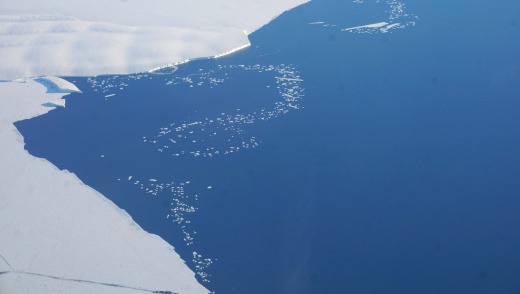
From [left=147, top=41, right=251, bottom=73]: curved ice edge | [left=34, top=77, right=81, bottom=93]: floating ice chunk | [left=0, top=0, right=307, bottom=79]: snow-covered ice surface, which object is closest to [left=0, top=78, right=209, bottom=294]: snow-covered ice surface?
[left=34, top=77, right=81, bottom=93]: floating ice chunk

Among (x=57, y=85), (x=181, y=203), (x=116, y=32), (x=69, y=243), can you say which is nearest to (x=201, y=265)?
(x=181, y=203)

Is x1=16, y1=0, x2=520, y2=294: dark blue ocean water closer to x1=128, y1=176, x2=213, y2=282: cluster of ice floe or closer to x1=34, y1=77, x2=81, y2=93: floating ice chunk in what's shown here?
x1=128, y1=176, x2=213, y2=282: cluster of ice floe

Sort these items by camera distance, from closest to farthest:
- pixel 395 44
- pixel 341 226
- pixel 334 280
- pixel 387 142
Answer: pixel 334 280, pixel 341 226, pixel 387 142, pixel 395 44

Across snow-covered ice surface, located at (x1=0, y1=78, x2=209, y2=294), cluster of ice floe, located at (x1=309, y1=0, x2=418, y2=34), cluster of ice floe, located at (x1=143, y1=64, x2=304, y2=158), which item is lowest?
snow-covered ice surface, located at (x1=0, y1=78, x2=209, y2=294)

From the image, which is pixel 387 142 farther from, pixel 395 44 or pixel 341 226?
pixel 395 44

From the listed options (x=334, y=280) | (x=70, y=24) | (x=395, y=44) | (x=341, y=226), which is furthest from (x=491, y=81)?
(x=70, y=24)

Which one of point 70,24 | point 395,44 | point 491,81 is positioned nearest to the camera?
point 491,81

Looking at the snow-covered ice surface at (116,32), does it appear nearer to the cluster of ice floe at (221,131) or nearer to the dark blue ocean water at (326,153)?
the dark blue ocean water at (326,153)
